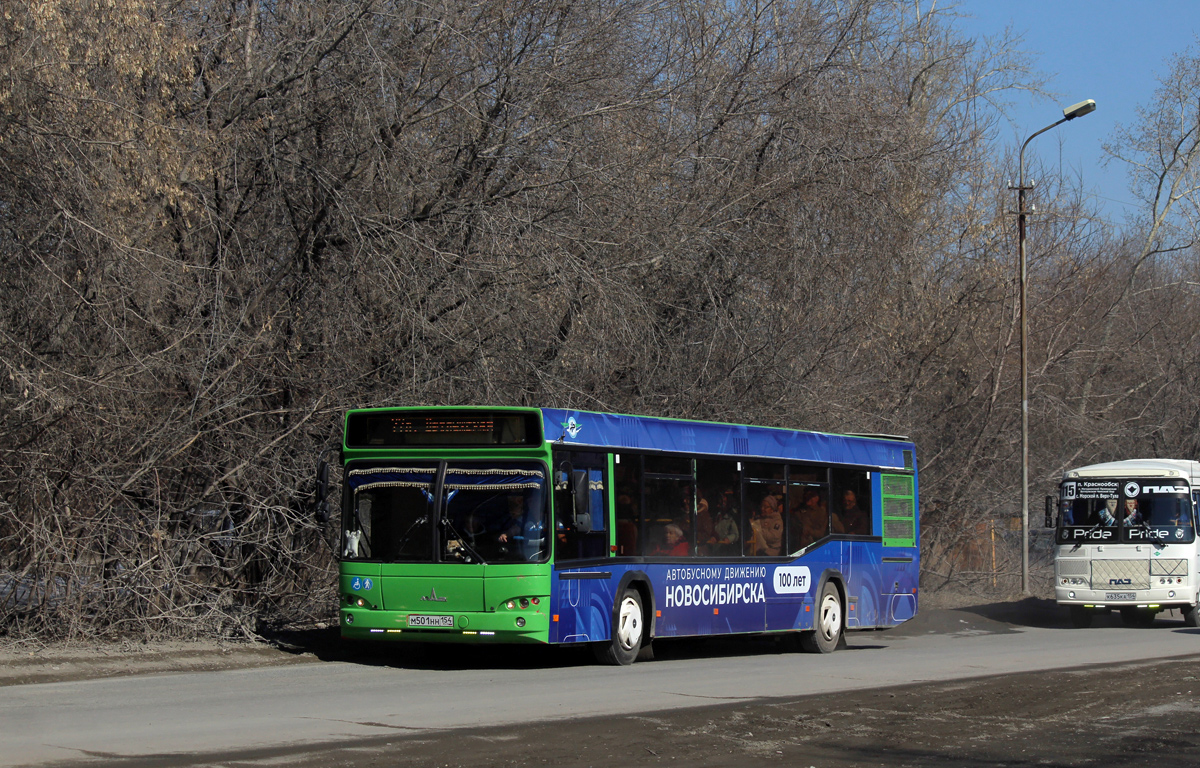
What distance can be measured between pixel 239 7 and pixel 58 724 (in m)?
9.69

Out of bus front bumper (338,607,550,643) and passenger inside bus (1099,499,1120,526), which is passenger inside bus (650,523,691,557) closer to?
bus front bumper (338,607,550,643)

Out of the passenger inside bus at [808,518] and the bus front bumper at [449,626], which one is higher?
the passenger inside bus at [808,518]

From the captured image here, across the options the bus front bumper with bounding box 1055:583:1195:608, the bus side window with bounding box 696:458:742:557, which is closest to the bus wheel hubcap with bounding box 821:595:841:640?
the bus side window with bounding box 696:458:742:557

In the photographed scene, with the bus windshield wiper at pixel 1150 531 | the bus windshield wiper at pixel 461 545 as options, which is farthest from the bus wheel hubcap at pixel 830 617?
the bus windshield wiper at pixel 1150 531

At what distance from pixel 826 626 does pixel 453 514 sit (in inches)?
265

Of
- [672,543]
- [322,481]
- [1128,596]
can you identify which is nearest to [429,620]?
[322,481]

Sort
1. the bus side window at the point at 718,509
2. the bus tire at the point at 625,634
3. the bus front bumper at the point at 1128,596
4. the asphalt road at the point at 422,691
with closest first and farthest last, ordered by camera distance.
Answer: the asphalt road at the point at 422,691 < the bus tire at the point at 625,634 < the bus side window at the point at 718,509 < the bus front bumper at the point at 1128,596

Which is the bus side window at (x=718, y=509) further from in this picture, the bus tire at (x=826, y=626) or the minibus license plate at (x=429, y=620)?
the minibus license plate at (x=429, y=620)

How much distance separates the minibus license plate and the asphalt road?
1.73 ft

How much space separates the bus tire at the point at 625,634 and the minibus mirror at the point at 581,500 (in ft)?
4.42

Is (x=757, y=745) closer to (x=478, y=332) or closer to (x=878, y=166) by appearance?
(x=478, y=332)

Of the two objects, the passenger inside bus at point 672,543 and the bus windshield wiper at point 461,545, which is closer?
the bus windshield wiper at point 461,545

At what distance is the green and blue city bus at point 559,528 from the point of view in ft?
46.1

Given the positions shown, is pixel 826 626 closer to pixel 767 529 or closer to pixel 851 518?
pixel 851 518
